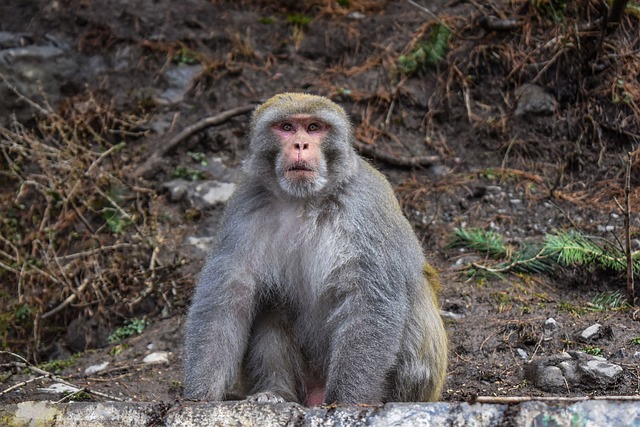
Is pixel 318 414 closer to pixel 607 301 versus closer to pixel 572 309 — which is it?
pixel 572 309

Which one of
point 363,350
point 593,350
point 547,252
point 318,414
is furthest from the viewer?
point 547,252

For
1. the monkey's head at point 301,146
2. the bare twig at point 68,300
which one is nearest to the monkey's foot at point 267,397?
the monkey's head at point 301,146

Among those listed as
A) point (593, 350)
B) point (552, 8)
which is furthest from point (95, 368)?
point (552, 8)

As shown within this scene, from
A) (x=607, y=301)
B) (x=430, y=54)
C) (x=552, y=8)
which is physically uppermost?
(x=552, y=8)

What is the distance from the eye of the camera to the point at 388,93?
29.5ft

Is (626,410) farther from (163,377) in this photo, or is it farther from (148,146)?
(148,146)

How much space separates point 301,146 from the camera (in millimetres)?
4520

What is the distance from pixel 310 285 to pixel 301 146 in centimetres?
81

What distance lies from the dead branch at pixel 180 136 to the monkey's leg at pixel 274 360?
4.30m

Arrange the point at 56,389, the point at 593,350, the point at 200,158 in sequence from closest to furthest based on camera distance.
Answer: the point at 593,350
the point at 56,389
the point at 200,158

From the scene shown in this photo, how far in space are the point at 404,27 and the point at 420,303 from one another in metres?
5.69

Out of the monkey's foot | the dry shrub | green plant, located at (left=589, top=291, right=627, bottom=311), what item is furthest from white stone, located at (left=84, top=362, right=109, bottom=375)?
green plant, located at (left=589, top=291, right=627, bottom=311)

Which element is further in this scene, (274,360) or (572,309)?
(572,309)

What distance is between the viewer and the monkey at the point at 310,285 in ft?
14.5
